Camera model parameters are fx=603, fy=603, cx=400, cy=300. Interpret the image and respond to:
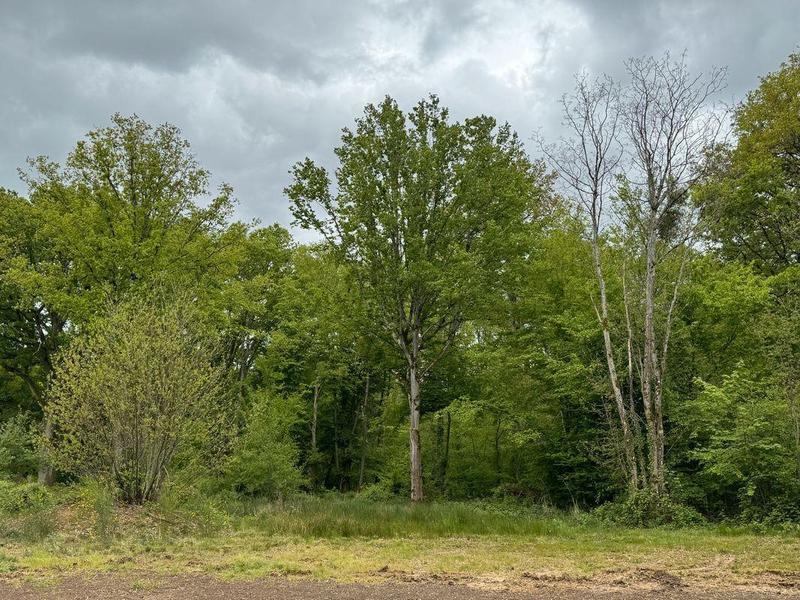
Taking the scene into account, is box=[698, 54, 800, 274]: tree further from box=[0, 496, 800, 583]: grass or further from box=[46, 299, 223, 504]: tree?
box=[46, 299, 223, 504]: tree

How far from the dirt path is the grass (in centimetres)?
47

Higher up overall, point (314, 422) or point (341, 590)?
point (314, 422)

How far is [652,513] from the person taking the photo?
47.0ft

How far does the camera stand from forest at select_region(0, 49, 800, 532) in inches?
543

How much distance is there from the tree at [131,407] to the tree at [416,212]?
697 centimetres

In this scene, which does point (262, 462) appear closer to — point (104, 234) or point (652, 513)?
point (104, 234)

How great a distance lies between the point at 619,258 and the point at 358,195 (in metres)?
8.99

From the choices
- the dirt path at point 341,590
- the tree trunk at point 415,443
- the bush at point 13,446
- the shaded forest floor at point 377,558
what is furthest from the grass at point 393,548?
the bush at point 13,446

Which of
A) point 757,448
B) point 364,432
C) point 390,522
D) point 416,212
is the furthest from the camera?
point 364,432

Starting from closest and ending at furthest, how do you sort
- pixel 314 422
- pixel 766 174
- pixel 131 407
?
1. pixel 131 407
2. pixel 766 174
3. pixel 314 422

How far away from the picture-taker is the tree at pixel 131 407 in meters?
12.9

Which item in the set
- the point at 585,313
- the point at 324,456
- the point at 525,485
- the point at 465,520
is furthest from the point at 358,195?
A: the point at 324,456

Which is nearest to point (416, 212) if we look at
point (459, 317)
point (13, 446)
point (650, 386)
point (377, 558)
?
point (459, 317)

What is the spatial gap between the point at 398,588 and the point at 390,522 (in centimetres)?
665
